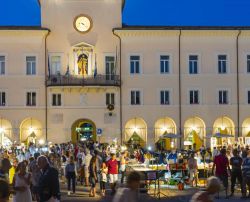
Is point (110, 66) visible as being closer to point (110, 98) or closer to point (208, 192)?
point (110, 98)

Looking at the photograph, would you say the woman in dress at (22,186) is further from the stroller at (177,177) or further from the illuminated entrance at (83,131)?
the illuminated entrance at (83,131)

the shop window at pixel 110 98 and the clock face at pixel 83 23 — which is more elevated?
the clock face at pixel 83 23

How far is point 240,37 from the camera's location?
54.5 meters

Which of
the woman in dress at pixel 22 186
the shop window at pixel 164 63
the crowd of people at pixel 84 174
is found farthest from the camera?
the shop window at pixel 164 63

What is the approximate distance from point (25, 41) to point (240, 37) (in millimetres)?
18735

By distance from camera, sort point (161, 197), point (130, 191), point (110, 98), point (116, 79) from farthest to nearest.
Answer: point (110, 98)
point (116, 79)
point (161, 197)
point (130, 191)

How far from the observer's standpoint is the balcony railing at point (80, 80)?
171 feet

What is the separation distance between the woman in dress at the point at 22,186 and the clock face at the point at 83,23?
134 ft

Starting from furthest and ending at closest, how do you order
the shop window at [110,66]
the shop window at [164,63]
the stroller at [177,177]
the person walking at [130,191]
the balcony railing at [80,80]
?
the shop window at [164,63] < the shop window at [110,66] < the balcony railing at [80,80] < the stroller at [177,177] < the person walking at [130,191]

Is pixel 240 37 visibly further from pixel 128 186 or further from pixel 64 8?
pixel 128 186

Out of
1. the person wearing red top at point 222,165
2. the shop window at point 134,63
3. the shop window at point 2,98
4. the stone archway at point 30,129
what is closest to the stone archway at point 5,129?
the stone archway at point 30,129

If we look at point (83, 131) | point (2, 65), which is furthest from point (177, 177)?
point (2, 65)

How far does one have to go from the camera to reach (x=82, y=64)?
53.0m

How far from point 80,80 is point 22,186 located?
39984mm
